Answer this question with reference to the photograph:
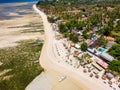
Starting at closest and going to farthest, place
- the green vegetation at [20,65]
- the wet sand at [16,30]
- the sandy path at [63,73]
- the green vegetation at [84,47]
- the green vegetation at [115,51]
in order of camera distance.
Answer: the sandy path at [63,73], the green vegetation at [20,65], the green vegetation at [115,51], the green vegetation at [84,47], the wet sand at [16,30]

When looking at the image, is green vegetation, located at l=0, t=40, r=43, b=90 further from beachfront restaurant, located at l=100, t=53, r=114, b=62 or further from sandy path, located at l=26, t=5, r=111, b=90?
beachfront restaurant, located at l=100, t=53, r=114, b=62

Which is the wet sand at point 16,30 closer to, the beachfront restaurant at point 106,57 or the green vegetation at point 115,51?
the green vegetation at point 115,51

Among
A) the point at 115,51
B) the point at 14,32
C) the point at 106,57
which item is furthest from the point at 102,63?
the point at 14,32

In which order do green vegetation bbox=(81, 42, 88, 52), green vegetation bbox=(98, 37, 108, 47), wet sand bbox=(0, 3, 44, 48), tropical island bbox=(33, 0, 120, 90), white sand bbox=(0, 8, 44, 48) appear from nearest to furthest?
1. tropical island bbox=(33, 0, 120, 90)
2. green vegetation bbox=(81, 42, 88, 52)
3. green vegetation bbox=(98, 37, 108, 47)
4. white sand bbox=(0, 8, 44, 48)
5. wet sand bbox=(0, 3, 44, 48)

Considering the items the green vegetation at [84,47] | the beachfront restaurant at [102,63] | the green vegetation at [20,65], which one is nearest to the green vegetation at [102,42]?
the green vegetation at [84,47]

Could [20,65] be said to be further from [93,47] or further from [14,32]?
[14,32]

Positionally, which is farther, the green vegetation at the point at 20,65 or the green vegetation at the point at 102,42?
the green vegetation at the point at 102,42

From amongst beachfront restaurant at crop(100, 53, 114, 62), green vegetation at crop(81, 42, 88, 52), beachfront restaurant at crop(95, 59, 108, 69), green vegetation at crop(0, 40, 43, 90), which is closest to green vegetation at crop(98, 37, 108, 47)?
green vegetation at crop(81, 42, 88, 52)

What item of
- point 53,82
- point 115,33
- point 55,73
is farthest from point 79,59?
point 115,33
